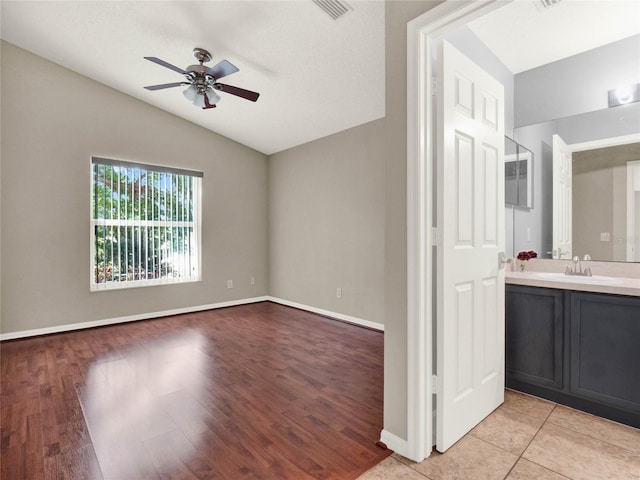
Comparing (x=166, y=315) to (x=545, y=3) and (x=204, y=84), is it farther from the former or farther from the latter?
(x=545, y=3)

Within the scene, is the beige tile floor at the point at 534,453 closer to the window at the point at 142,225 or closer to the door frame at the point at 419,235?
the door frame at the point at 419,235

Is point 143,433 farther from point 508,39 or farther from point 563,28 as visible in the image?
point 563,28

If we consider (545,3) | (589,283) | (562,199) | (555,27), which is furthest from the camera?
(562,199)

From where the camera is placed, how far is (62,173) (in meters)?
3.88

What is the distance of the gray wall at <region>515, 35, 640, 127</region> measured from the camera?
234 cm

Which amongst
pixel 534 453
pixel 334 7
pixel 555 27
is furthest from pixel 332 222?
pixel 534 453

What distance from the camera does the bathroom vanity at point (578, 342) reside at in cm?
184

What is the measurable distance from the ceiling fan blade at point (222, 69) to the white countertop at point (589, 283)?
2722mm

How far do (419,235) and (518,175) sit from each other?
1846mm

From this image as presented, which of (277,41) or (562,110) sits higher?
(277,41)

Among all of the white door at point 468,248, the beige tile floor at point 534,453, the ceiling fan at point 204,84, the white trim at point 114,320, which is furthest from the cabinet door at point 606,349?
the white trim at point 114,320

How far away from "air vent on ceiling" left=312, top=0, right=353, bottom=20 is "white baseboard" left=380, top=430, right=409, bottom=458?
2828 mm

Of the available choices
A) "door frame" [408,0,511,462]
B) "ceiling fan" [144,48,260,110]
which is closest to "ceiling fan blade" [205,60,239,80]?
"ceiling fan" [144,48,260,110]

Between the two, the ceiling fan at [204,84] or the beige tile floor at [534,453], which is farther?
the ceiling fan at [204,84]
